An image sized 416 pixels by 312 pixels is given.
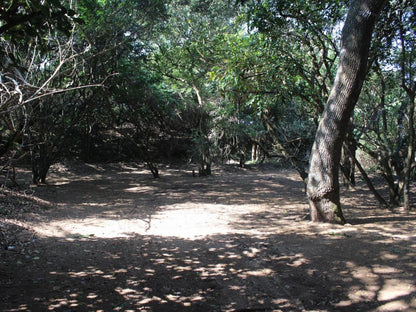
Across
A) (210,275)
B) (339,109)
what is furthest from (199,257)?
(339,109)

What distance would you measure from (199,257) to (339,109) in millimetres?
3593

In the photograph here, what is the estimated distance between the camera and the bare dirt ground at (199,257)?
3654 millimetres

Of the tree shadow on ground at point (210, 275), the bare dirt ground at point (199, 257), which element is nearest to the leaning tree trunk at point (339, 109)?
the bare dirt ground at point (199, 257)

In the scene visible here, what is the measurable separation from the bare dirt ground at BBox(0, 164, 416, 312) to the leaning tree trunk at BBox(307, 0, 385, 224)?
53 centimetres

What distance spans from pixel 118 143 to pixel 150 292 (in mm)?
15850

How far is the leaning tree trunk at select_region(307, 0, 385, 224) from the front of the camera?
6.00 m

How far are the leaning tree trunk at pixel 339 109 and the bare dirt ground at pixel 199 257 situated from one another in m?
0.53

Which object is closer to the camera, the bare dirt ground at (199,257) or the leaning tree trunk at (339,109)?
the bare dirt ground at (199,257)

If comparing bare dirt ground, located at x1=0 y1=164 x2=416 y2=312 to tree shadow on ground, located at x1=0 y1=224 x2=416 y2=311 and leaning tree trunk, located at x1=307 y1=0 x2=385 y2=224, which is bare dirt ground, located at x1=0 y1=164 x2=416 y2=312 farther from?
leaning tree trunk, located at x1=307 y1=0 x2=385 y2=224

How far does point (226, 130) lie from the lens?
17.1 meters

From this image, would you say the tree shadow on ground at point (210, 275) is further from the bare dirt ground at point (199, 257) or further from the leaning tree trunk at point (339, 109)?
the leaning tree trunk at point (339, 109)

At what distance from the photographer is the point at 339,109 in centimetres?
623

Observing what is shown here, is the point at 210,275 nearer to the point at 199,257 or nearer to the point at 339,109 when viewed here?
the point at 199,257

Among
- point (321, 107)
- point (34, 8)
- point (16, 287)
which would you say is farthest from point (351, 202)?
point (34, 8)
